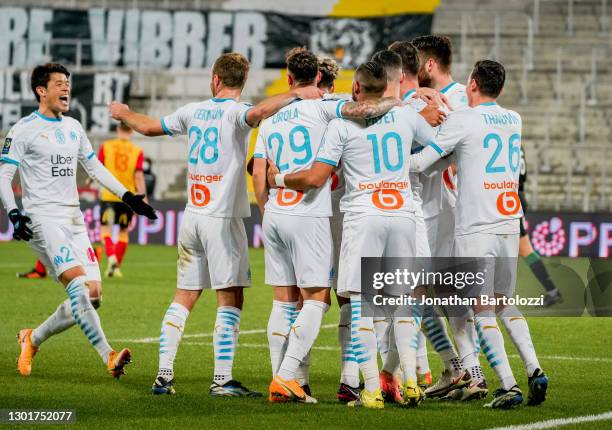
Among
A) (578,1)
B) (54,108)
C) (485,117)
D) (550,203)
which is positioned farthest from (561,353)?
(578,1)

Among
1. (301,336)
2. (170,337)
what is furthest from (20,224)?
(301,336)

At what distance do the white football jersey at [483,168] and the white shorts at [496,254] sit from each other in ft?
0.15

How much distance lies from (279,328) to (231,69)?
1.74 meters

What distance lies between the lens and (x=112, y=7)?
1203 inches

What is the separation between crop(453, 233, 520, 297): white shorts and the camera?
296 inches

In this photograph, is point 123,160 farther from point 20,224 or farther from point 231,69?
point 231,69

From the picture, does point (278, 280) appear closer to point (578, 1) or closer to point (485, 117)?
point (485, 117)

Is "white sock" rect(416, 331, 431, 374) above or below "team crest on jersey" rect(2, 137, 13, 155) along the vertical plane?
→ below

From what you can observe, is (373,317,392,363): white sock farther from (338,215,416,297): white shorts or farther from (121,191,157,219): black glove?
(121,191,157,219): black glove

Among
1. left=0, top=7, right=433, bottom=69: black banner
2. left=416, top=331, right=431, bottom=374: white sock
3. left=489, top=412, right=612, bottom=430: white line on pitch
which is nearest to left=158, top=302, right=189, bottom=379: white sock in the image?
left=416, top=331, right=431, bottom=374: white sock

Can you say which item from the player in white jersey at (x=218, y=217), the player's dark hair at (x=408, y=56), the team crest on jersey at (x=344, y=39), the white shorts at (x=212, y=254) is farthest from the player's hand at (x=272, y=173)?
the team crest on jersey at (x=344, y=39)

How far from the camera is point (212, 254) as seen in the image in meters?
7.97

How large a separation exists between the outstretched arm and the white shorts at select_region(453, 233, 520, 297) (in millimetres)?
984

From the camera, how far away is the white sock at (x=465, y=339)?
7988 millimetres
